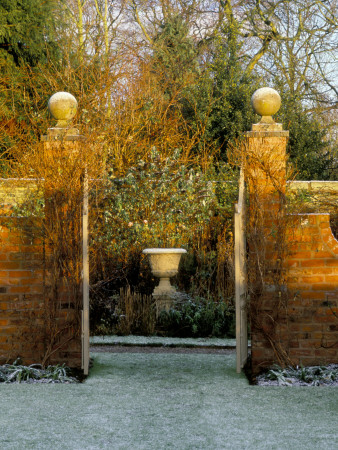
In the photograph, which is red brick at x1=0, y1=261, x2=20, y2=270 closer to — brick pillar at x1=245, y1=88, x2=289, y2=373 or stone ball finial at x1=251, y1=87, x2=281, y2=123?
brick pillar at x1=245, y1=88, x2=289, y2=373

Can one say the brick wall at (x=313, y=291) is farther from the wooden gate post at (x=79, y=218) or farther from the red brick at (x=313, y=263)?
the wooden gate post at (x=79, y=218)

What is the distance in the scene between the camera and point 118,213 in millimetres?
10055

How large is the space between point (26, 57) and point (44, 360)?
11.2 metres

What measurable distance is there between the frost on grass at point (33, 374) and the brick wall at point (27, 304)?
0.13 meters

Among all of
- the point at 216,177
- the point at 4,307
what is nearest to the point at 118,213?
the point at 216,177

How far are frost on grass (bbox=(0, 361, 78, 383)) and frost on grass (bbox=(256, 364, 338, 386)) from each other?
5.14 ft

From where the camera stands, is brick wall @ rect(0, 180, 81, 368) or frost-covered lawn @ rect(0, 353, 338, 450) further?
brick wall @ rect(0, 180, 81, 368)

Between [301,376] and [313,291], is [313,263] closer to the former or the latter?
[313,291]

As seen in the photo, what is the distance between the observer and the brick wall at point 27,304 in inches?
215

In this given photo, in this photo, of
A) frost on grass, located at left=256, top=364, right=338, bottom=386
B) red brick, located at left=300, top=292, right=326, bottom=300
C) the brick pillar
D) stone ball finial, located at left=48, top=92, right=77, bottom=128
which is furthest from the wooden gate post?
red brick, located at left=300, top=292, right=326, bottom=300

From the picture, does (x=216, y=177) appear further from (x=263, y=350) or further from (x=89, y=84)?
(x=263, y=350)

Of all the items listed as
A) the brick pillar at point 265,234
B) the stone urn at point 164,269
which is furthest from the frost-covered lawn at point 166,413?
the stone urn at point 164,269

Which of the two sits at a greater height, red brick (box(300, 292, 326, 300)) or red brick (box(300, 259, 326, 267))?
red brick (box(300, 259, 326, 267))

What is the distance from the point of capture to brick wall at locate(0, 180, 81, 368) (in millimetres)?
5473
